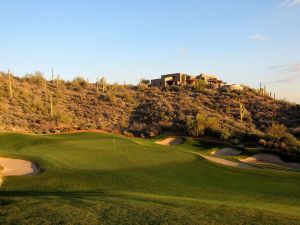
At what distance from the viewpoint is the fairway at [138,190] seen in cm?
859

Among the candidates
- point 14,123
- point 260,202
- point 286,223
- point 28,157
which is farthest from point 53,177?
point 14,123

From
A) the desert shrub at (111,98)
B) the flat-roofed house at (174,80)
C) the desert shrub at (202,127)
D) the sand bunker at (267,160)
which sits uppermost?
the flat-roofed house at (174,80)

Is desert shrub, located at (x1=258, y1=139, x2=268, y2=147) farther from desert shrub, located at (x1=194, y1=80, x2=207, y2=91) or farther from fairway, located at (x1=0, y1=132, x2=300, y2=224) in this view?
desert shrub, located at (x1=194, y1=80, x2=207, y2=91)

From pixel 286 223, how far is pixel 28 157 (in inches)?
650

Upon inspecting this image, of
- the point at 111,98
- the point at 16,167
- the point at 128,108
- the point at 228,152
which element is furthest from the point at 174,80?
the point at 16,167

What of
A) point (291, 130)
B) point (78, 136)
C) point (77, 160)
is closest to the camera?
point (77, 160)

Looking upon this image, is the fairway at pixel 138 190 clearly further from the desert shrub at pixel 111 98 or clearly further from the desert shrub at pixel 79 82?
the desert shrub at pixel 79 82

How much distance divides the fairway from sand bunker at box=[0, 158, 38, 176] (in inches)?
19.2

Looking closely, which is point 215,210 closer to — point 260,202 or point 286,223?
point 286,223

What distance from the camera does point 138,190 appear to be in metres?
13.7

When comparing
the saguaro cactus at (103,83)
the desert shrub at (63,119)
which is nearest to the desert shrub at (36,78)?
the saguaro cactus at (103,83)

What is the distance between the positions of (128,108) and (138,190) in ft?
169

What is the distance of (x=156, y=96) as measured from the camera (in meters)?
72.9

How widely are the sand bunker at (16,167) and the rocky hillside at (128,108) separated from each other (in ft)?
73.5
